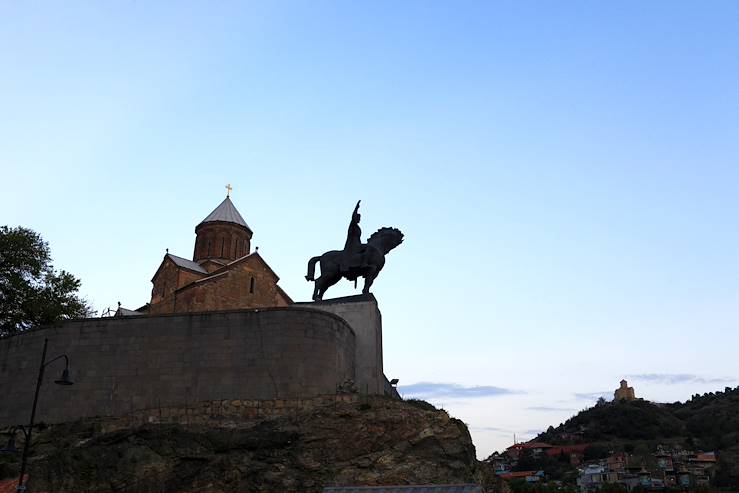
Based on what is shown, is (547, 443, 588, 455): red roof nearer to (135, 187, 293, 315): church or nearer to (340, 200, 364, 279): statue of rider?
(135, 187, 293, 315): church

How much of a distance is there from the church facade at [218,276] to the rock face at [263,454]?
16.9 meters

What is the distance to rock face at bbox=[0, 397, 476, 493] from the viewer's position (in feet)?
47.2

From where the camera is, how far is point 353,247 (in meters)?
20.6

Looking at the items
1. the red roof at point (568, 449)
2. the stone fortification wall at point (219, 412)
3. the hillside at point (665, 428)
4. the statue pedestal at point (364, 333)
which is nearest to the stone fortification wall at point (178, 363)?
the stone fortification wall at point (219, 412)

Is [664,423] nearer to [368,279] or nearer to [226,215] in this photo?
[226,215]

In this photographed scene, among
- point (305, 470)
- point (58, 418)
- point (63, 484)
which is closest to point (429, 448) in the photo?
point (305, 470)

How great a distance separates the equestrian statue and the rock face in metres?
5.01

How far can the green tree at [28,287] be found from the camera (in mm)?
21188

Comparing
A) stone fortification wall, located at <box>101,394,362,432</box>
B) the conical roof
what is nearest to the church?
the conical roof

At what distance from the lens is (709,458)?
228 ft

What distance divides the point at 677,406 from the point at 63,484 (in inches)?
4228

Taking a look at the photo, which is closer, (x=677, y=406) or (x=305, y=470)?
(x=305, y=470)

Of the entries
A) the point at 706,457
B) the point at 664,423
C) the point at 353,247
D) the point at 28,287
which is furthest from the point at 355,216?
the point at 664,423

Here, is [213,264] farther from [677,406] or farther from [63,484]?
[677,406]
